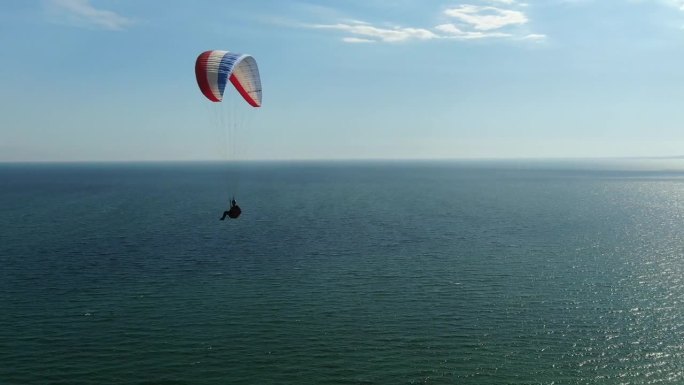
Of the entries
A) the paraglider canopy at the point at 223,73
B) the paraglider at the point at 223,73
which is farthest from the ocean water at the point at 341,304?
the paraglider canopy at the point at 223,73

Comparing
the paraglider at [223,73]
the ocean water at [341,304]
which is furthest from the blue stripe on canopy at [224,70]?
the ocean water at [341,304]

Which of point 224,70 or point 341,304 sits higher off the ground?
point 224,70

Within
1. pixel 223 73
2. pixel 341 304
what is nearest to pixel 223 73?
pixel 223 73

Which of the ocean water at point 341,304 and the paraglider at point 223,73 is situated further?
the paraglider at point 223,73

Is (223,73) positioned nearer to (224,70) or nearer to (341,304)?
(224,70)

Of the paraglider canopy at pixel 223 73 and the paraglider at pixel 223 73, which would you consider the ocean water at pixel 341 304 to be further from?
the paraglider canopy at pixel 223 73

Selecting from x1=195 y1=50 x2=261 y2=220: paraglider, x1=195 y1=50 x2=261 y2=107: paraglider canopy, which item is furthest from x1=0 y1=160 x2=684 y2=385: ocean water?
x1=195 y1=50 x2=261 y2=107: paraglider canopy

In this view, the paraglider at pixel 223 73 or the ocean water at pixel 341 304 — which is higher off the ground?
the paraglider at pixel 223 73

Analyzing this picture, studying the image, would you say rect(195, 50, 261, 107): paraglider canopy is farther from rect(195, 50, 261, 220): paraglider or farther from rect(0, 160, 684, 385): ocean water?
rect(0, 160, 684, 385): ocean water

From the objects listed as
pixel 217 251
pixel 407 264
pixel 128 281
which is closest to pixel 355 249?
pixel 407 264
